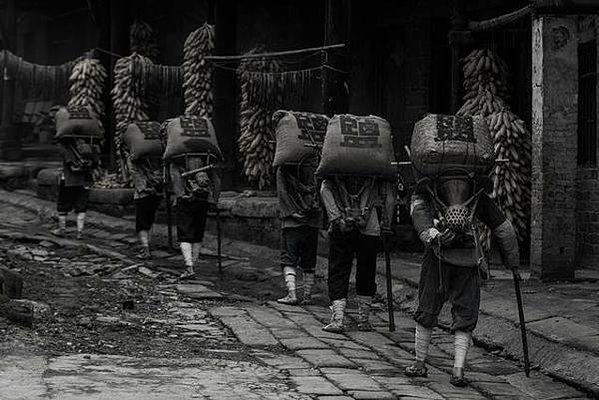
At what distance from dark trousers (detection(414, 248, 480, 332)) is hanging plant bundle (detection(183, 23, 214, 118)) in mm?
10483

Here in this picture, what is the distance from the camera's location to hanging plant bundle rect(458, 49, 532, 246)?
1288 centimetres

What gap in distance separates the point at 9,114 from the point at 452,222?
18292mm

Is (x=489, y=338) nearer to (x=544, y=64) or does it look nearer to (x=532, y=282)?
(x=532, y=282)

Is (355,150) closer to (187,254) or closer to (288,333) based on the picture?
(288,333)

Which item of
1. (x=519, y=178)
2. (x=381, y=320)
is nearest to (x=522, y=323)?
(x=381, y=320)

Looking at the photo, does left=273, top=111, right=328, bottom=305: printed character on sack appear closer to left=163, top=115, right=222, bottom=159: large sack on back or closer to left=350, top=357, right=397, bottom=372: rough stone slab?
left=163, top=115, right=222, bottom=159: large sack on back

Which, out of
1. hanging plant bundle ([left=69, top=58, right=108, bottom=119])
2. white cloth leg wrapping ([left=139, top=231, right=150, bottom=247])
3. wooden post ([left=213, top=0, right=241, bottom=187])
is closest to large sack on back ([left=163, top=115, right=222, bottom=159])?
white cloth leg wrapping ([left=139, top=231, right=150, bottom=247])

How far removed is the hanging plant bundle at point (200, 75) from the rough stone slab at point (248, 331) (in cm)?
847

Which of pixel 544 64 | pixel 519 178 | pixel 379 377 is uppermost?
pixel 544 64

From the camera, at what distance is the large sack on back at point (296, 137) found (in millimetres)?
10828

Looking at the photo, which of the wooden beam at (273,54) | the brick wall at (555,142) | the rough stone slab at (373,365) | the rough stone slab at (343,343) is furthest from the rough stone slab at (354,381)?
the wooden beam at (273,54)

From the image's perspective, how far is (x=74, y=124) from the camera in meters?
16.1

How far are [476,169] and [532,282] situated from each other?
4.12m

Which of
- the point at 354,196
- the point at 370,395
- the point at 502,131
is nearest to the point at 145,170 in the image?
the point at 502,131
